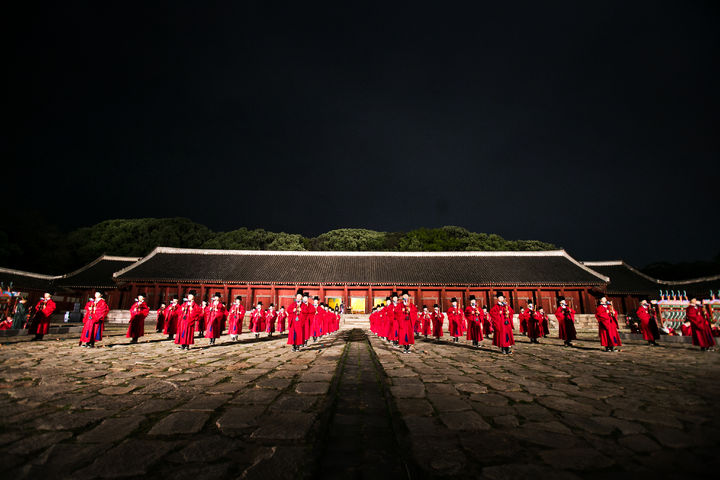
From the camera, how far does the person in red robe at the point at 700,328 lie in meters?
9.12

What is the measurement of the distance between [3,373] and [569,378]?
906 centimetres

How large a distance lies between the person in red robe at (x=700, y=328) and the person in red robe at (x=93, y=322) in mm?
17488

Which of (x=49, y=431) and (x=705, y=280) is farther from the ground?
(x=705, y=280)

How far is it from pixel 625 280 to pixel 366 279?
2420cm

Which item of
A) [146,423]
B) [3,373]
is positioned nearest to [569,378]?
[146,423]

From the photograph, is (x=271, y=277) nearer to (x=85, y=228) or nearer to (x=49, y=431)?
(x=49, y=431)

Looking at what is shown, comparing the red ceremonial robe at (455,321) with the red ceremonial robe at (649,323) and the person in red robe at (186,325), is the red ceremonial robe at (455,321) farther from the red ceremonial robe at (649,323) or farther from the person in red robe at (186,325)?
the person in red robe at (186,325)

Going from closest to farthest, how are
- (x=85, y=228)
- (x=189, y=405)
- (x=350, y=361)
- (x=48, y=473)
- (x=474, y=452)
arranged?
(x=48, y=473) → (x=474, y=452) → (x=189, y=405) → (x=350, y=361) → (x=85, y=228)

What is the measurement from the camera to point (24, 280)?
83.0 feet

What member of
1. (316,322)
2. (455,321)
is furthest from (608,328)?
(316,322)

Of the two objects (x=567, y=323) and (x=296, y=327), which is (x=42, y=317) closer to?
(x=296, y=327)

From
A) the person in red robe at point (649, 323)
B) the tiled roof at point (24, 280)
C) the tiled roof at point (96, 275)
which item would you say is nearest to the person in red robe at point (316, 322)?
the person in red robe at point (649, 323)

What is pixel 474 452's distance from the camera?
2238 millimetres

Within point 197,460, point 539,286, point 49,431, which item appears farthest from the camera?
point 539,286
